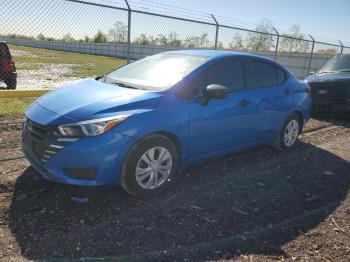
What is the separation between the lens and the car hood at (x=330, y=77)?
33.1ft

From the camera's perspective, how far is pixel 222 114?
514 centimetres

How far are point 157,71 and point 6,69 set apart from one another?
27.8ft

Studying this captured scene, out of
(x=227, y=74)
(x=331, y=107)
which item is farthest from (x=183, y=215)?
(x=331, y=107)

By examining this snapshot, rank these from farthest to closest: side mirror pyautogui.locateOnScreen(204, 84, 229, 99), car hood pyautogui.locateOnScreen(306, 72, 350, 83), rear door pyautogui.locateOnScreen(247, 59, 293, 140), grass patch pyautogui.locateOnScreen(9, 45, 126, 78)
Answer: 1. grass patch pyautogui.locateOnScreen(9, 45, 126, 78)
2. car hood pyautogui.locateOnScreen(306, 72, 350, 83)
3. rear door pyautogui.locateOnScreen(247, 59, 293, 140)
4. side mirror pyautogui.locateOnScreen(204, 84, 229, 99)

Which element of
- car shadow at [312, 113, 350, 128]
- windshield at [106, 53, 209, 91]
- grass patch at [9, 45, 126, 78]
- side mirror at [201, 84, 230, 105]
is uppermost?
windshield at [106, 53, 209, 91]

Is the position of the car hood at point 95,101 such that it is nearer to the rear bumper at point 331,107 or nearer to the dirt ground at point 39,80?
the rear bumper at point 331,107

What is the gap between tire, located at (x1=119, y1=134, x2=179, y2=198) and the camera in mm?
4246

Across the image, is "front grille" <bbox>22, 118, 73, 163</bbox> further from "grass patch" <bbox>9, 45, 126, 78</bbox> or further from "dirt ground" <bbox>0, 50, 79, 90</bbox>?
"grass patch" <bbox>9, 45, 126, 78</bbox>

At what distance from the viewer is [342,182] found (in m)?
5.64

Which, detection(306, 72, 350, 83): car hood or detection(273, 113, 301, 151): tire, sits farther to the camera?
detection(306, 72, 350, 83): car hood

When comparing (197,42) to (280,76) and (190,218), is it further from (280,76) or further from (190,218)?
(190,218)

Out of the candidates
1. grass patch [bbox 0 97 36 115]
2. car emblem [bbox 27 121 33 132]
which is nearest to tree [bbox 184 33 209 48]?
grass patch [bbox 0 97 36 115]

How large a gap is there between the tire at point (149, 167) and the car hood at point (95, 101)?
0.44m

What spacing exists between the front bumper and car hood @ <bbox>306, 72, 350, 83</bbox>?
7.74 metres
